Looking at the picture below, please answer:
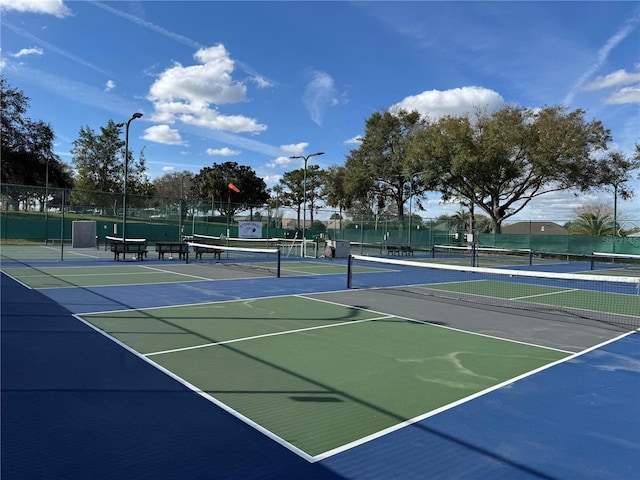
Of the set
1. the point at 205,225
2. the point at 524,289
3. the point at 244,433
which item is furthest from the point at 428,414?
the point at 205,225

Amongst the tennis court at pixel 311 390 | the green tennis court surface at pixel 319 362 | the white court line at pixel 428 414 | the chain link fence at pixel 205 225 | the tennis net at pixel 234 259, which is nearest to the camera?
the tennis court at pixel 311 390

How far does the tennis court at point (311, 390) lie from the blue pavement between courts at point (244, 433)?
0.02m

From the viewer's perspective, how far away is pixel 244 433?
13.0ft

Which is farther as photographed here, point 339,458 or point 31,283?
point 31,283

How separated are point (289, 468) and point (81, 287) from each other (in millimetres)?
10500

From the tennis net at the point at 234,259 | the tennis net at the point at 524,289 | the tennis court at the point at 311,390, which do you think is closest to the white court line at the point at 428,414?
the tennis court at the point at 311,390

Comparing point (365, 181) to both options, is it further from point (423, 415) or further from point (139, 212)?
point (423, 415)

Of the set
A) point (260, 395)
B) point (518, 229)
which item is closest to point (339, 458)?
point (260, 395)

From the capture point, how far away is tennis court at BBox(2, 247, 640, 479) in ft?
11.7

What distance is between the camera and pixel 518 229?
3250 inches

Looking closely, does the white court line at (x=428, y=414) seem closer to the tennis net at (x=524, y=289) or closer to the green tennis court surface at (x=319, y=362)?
the green tennis court surface at (x=319, y=362)

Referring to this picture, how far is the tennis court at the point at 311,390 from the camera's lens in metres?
3.56

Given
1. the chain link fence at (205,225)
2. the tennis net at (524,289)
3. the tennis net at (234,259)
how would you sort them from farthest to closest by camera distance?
the chain link fence at (205,225), the tennis net at (234,259), the tennis net at (524,289)

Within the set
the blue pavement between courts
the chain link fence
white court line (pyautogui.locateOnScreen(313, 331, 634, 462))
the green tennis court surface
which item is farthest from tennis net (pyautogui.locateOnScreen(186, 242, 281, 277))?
the blue pavement between courts
